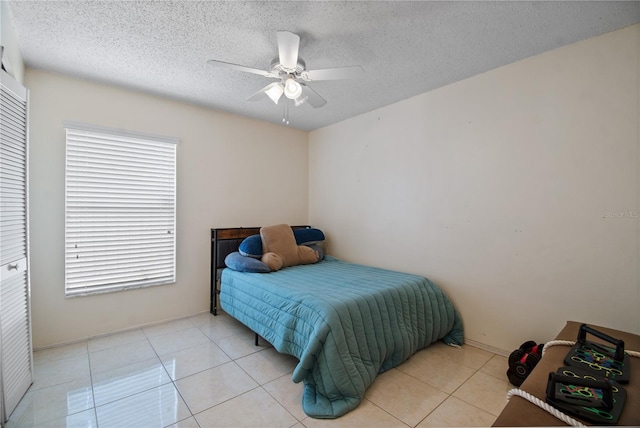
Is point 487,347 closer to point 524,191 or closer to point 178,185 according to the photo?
point 524,191

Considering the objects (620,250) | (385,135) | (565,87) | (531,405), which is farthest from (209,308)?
(565,87)

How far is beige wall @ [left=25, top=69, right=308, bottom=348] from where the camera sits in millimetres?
2508

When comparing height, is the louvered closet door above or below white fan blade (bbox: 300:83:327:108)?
below

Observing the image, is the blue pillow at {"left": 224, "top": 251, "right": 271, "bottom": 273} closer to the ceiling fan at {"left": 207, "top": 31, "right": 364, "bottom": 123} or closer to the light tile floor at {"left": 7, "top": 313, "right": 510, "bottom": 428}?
the light tile floor at {"left": 7, "top": 313, "right": 510, "bottom": 428}

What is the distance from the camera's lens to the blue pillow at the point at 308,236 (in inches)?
148

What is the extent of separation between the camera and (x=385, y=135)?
3.34 m

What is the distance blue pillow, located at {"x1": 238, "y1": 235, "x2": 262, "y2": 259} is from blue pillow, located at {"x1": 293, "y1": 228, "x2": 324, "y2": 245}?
606mm

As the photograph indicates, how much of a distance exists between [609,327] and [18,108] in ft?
13.8

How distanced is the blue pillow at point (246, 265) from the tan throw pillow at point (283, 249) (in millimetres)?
138

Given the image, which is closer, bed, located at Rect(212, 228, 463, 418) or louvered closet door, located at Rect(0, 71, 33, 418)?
louvered closet door, located at Rect(0, 71, 33, 418)

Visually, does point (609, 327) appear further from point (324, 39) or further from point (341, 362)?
point (324, 39)

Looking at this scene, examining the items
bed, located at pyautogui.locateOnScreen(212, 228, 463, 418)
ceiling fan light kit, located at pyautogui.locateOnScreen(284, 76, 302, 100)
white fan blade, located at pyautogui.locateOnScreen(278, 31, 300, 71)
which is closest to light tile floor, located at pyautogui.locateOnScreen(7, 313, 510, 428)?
bed, located at pyautogui.locateOnScreen(212, 228, 463, 418)

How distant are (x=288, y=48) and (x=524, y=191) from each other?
2157 mm

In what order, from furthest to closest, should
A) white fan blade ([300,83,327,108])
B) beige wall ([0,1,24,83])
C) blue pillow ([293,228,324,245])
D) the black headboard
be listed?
blue pillow ([293,228,324,245]) → the black headboard → white fan blade ([300,83,327,108]) → beige wall ([0,1,24,83])
